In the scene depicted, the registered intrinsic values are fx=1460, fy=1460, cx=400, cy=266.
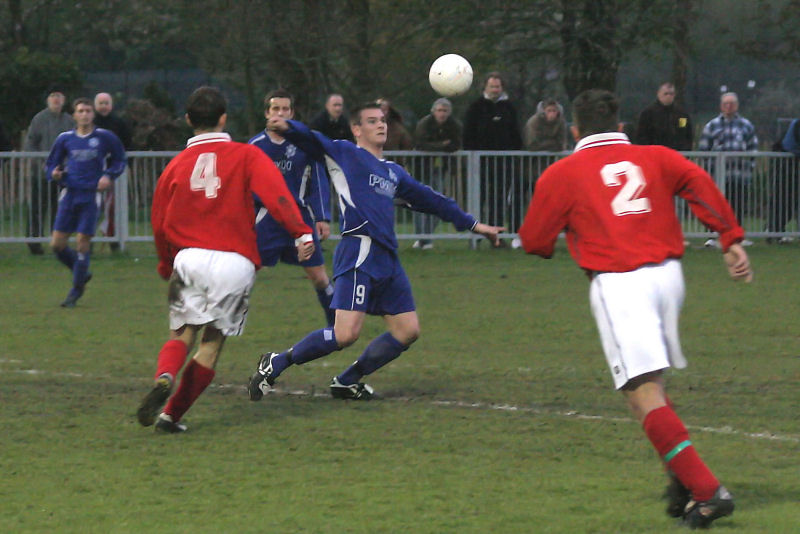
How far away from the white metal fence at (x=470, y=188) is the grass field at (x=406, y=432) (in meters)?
5.64

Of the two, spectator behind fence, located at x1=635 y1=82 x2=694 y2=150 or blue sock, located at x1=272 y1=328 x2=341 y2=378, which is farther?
spectator behind fence, located at x1=635 y1=82 x2=694 y2=150

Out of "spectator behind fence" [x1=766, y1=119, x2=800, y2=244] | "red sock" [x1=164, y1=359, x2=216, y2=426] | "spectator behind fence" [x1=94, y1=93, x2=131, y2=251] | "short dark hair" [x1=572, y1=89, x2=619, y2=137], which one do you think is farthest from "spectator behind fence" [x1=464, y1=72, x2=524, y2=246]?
"short dark hair" [x1=572, y1=89, x2=619, y2=137]

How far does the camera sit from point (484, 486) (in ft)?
20.7

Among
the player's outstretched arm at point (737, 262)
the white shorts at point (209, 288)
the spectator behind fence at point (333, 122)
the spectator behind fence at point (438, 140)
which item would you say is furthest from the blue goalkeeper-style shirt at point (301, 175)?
the spectator behind fence at point (438, 140)

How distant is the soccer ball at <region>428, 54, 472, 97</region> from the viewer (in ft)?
39.0

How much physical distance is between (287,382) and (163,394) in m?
2.05

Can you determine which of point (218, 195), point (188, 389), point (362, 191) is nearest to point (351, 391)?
point (362, 191)

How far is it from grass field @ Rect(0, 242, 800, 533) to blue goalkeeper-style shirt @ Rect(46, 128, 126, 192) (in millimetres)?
1392

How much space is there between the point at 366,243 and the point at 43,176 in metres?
11.5

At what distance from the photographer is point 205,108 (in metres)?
7.56

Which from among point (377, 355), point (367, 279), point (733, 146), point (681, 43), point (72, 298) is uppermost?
point (681, 43)

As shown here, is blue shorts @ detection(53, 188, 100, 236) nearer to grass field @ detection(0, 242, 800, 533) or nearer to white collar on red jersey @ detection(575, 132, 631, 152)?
grass field @ detection(0, 242, 800, 533)

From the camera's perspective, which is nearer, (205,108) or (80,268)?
(205,108)

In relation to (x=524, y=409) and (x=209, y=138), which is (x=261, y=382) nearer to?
(x=524, y=409)
